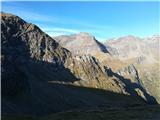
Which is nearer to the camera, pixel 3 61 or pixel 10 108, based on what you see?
pixel 10 108

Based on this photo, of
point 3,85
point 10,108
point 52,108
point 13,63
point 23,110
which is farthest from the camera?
point 52,108

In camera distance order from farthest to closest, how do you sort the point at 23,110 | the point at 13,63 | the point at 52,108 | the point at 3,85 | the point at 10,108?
the point at 52,108, the point at 13,63, the point at 3,85, the point at 23,110, the point at 10,108

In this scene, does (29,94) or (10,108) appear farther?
(29,94)

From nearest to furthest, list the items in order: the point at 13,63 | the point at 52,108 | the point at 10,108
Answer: the point at 10,108 < the point at 13,63 < the point at 52,108

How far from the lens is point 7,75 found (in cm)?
15500

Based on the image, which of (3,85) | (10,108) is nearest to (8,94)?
(3,85)

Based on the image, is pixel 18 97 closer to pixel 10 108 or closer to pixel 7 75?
pixel 7 75

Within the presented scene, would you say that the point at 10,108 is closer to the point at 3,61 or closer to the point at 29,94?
the point at 3,61

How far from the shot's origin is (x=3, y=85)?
14950 cm

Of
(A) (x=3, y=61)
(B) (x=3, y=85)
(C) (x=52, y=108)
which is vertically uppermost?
(A) (x=3, y=61)

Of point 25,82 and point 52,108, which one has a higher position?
point 25,82

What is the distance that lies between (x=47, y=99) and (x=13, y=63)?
4010 cm

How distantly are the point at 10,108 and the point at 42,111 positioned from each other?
40.9 m

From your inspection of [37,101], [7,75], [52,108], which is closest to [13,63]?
[7,75]
